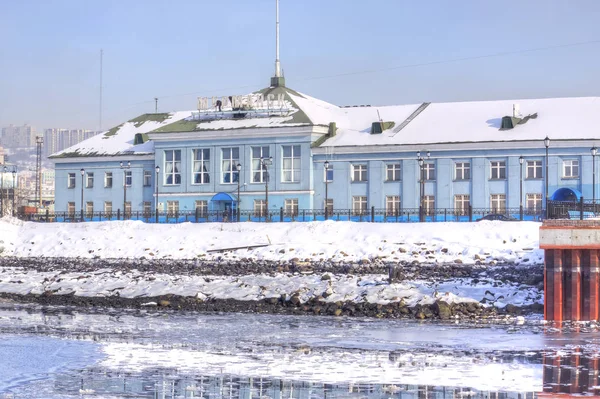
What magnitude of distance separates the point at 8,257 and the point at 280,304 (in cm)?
2339

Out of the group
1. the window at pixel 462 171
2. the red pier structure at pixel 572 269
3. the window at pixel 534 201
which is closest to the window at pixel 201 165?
the window at pixel 462 171

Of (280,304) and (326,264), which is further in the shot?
(326,264)

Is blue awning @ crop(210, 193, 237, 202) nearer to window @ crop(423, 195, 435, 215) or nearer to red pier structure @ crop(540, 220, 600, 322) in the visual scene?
window @ crop(423, 195, 435, 215)

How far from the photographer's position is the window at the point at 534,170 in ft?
216

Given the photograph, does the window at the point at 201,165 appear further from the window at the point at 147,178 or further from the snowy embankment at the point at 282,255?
the snowy embankment at the point at 282,255

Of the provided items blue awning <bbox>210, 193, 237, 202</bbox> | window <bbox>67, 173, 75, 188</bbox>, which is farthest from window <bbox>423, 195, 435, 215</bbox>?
window <bbox>67, 173, 75, 188</bbox>

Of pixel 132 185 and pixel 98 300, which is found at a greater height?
pixel 132 185

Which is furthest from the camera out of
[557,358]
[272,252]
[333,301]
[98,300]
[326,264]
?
[272,252]

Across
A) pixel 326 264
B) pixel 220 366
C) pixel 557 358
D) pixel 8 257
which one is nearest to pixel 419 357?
pixel 557 358

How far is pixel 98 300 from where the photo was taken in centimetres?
3775

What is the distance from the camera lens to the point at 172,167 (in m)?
76.1

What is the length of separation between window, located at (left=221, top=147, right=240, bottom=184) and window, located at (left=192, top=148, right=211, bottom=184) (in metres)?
1.24

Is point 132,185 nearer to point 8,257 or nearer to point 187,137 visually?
point 187,137

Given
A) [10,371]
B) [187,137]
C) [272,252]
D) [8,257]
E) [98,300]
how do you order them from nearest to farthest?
[10,371] → [98,300] → [272,252] → [8,257] → [187,137]
